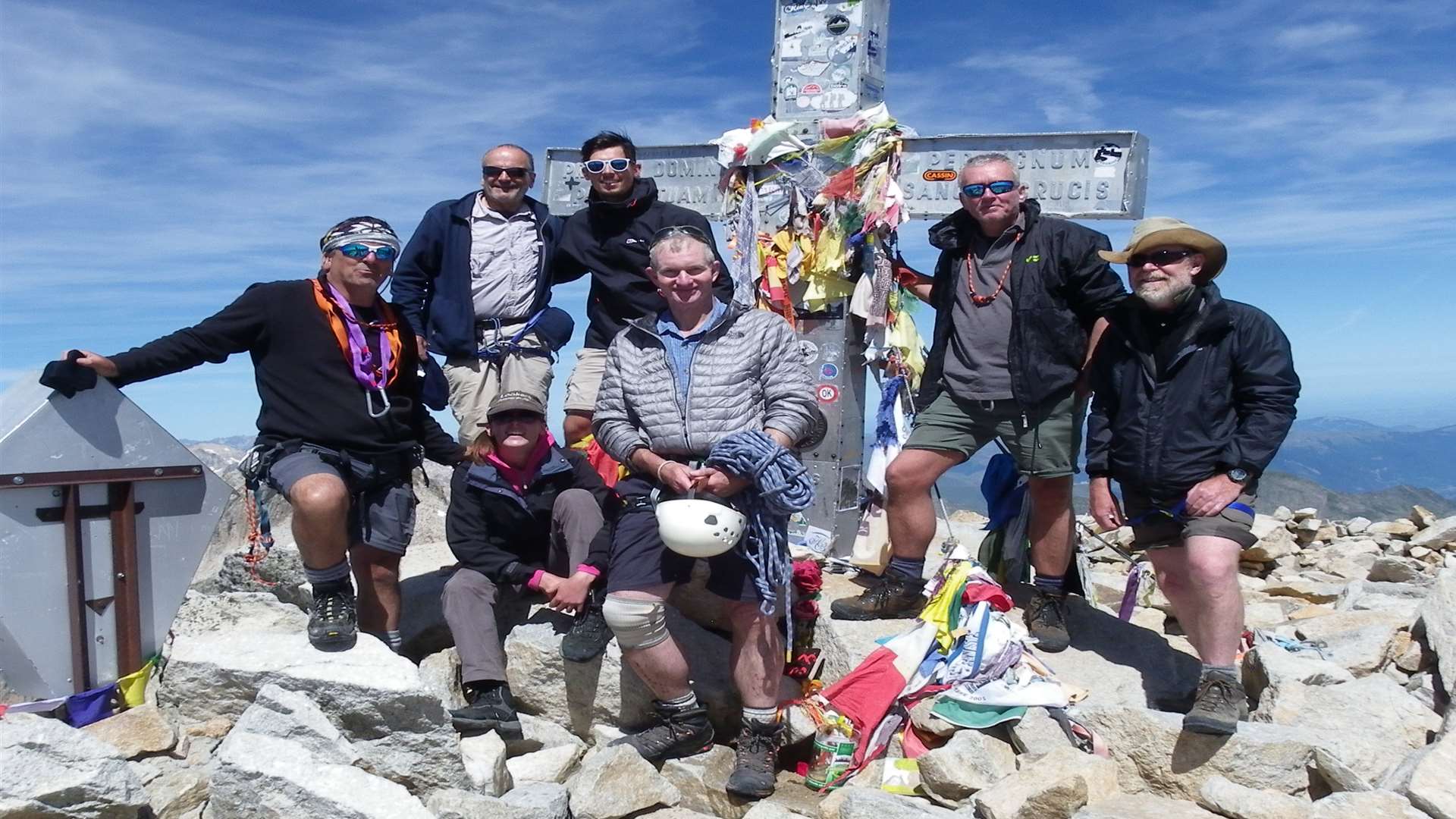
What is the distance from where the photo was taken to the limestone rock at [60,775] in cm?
360

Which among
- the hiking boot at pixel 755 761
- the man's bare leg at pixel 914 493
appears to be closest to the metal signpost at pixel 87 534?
the hiking boot at pixel 755 761

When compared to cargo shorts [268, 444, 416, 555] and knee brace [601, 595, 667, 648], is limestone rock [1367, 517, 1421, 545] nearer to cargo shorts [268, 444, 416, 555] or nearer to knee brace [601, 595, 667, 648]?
knee brace [601, 595, 667, 648]

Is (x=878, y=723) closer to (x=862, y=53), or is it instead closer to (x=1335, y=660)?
(x=1335, y=660)

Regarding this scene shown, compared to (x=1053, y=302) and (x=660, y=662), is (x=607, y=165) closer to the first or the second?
(x=1053, y=302)

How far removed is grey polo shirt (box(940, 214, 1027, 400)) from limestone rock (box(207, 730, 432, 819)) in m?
3.22

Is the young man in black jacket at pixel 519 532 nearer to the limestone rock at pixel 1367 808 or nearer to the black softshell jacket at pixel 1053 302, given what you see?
the black softshell jacket at pixel 1053 302

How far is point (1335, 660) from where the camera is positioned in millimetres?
5328

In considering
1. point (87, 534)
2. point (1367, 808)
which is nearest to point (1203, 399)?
point (1367, 808)

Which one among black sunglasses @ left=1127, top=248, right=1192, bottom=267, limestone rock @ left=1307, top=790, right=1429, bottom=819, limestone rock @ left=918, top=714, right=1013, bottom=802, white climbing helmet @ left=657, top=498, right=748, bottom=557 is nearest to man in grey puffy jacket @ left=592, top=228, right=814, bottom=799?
white climbing helmet @ left=657, top=498, right=748, bottom=557

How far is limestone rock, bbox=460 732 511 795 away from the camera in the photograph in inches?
169

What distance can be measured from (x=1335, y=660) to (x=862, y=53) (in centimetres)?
465

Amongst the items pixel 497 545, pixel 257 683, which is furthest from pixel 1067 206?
pixel 257 683

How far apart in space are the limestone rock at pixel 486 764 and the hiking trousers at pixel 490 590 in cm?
35

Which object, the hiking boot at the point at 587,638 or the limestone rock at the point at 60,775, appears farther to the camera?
the hiking boot at the point at 587,638
